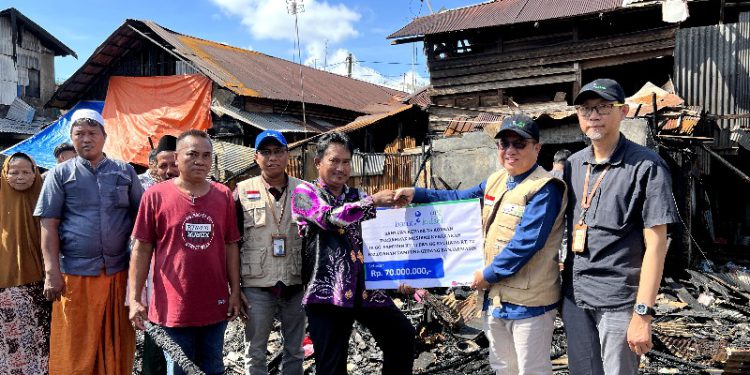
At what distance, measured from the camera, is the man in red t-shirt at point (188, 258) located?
3137 millimetres

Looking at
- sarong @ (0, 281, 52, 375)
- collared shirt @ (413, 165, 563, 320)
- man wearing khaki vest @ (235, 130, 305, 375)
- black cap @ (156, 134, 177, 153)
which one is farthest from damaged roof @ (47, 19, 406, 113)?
collared shirt @ (413, 165, 563, 320)

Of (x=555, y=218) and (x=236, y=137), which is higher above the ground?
(x=236, y=137)

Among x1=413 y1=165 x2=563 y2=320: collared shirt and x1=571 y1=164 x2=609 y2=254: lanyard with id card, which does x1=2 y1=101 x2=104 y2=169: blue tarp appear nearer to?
x1=413 y1=165 x2=563 y2=320: collared shirt

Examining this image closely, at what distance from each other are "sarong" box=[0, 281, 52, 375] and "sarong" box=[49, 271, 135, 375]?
27.5 inches

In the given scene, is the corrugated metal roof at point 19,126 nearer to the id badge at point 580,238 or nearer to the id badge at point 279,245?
the id badge at point 279,245

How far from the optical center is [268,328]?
11.8 feet

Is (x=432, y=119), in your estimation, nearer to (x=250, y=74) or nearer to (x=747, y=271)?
(x=250, y=74)

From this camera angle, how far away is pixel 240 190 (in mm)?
3682

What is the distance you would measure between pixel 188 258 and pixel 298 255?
80 centimetres

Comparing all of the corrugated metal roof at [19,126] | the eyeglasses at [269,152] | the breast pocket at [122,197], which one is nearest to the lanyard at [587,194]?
the eyeglasses at [269,152]

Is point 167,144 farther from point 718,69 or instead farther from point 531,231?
point 718,69

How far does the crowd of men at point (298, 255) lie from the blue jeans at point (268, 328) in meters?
0.01

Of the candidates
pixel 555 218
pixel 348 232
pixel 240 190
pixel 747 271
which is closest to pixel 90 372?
pixel 240 190

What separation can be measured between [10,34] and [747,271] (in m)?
29.1
